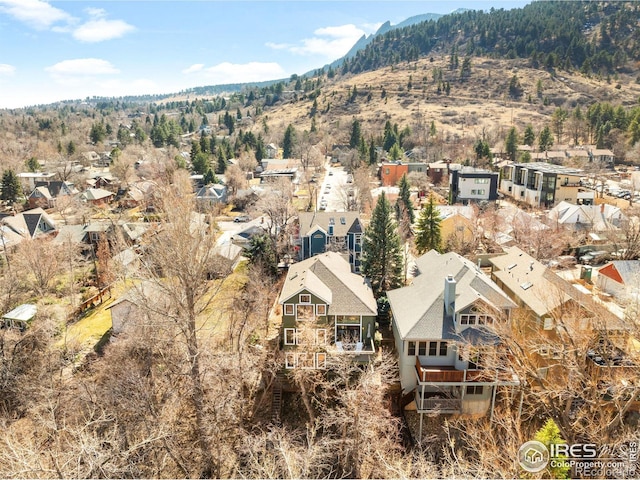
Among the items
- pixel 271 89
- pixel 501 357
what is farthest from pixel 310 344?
pixel 271 89

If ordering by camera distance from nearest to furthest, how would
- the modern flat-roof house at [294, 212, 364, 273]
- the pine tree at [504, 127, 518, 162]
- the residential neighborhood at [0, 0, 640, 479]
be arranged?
the residential neighborhood at [0, 0, 640, 479], the modern flat-roof house at [294, 212, 364, 273], the pine tree at [504, 127, 518, 162]

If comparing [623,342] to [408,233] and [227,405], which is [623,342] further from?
A: [408,233]

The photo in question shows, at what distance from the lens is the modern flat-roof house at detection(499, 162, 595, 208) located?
5738cm

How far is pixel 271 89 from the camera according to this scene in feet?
652

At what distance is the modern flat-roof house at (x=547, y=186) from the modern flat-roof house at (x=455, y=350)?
42.7m

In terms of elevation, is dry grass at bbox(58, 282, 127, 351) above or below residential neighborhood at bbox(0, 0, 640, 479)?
below

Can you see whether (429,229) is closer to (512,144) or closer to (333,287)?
(333,287)

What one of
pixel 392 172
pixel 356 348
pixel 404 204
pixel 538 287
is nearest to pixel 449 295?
pixel 356 348

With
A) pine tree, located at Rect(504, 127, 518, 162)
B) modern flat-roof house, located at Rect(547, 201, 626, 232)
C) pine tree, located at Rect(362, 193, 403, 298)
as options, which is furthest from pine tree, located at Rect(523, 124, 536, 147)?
pine tree, located at Rect(362, 193, 403, 298)

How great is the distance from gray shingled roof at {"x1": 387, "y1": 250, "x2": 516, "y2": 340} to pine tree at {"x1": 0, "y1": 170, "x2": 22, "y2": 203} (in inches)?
2780

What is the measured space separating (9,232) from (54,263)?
16432 mm

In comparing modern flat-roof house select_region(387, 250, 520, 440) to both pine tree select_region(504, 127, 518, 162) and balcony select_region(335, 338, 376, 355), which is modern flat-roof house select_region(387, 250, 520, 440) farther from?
pine tree select_region(504, 127, 518, 162)

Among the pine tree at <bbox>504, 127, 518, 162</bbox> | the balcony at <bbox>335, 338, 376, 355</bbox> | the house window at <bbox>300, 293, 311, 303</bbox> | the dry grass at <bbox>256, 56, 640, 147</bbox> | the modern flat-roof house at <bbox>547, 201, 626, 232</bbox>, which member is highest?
the dry grass at <bbox>256, 56, 640, 147</bbox>

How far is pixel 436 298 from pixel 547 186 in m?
45.5
